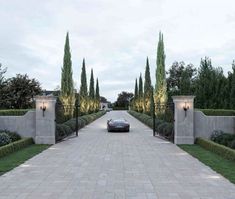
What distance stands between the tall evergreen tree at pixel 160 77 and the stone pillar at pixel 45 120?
15296 mm

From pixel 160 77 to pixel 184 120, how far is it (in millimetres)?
14775

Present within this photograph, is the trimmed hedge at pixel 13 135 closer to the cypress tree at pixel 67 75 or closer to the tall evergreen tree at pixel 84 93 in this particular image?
the cypress tree at pixel 67 75

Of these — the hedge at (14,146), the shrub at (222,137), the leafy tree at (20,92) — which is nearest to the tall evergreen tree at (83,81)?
the leafy tree at (20,92)

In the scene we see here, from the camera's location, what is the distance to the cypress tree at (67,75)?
31422mm

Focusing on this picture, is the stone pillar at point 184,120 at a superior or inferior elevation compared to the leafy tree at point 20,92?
inferior

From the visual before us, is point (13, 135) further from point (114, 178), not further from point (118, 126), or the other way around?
point (118, 126)

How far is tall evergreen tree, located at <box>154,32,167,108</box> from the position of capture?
34.0 meters

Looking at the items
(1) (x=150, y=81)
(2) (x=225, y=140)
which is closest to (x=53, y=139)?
(2) (x=225, y=140)

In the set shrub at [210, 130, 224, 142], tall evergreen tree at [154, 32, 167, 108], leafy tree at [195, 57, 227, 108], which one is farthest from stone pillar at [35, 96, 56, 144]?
tall evergreen tree at [154, 32, 167, 108]

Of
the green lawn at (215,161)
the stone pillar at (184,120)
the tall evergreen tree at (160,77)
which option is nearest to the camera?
the green lawn at (215,161)

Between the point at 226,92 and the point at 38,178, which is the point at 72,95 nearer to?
the point at 226,92

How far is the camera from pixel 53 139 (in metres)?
20.0

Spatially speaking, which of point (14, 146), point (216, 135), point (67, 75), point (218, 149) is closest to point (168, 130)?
point (216, 135)

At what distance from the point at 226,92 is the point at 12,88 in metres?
22.0
